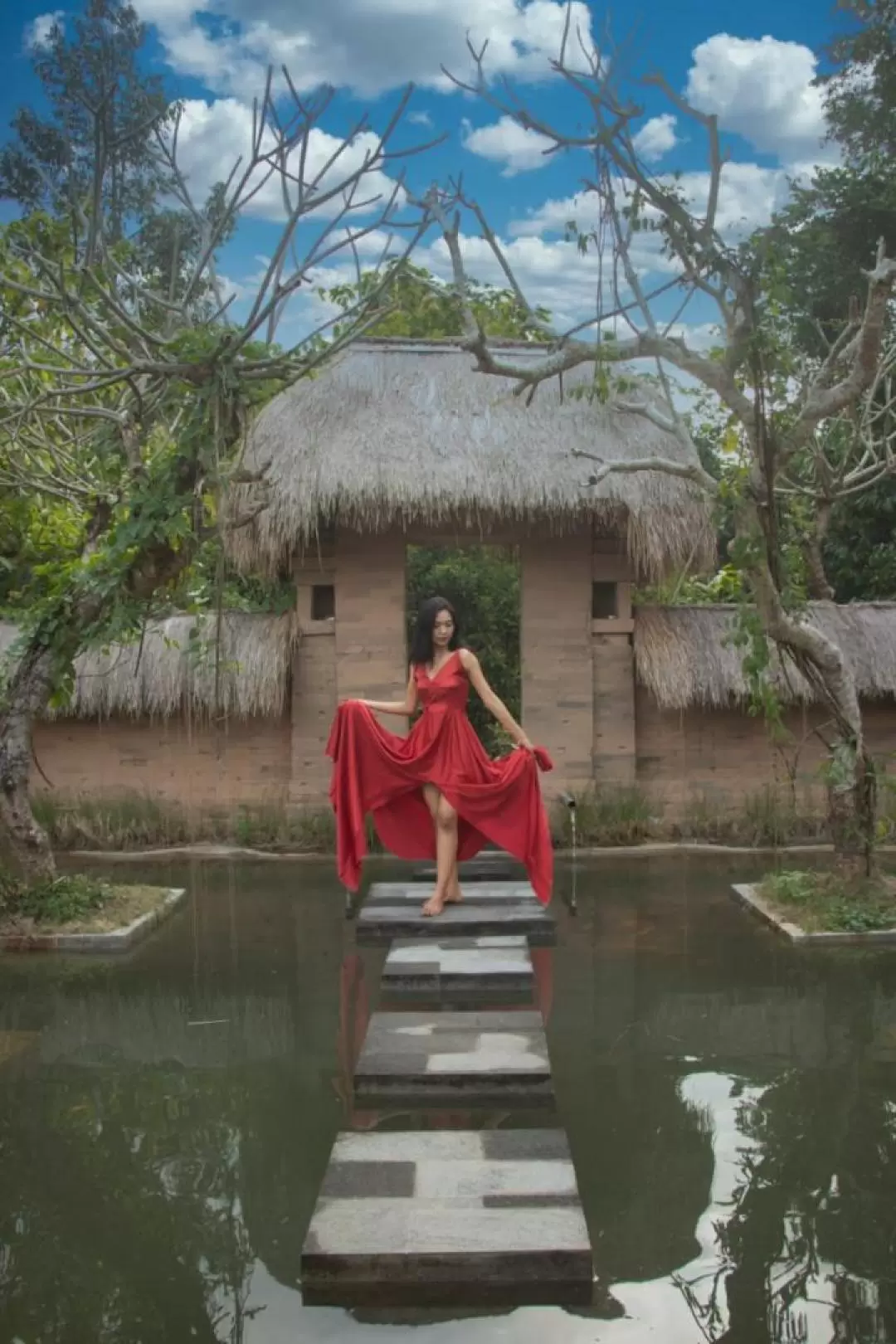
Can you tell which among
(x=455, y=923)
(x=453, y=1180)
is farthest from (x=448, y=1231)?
(x=455, y=923)

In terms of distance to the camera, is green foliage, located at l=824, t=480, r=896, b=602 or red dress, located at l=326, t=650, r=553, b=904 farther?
green foliage, located at l=824, t=480, r=896, b=602

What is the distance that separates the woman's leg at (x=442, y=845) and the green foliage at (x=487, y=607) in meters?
6.15

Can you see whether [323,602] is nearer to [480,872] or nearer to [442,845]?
[480,872]

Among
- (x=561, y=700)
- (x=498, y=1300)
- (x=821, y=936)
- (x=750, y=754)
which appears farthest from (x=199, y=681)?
(x=498, y=1300)

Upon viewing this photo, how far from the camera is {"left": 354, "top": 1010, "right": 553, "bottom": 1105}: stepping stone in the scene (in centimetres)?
431

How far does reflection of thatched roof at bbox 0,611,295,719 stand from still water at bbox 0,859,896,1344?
267cm

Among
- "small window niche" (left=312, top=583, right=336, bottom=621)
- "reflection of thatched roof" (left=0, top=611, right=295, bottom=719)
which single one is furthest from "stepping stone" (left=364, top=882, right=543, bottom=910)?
"small window niche" (left=312, top=583, right=336, bottom=621)

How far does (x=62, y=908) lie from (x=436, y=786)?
215cm

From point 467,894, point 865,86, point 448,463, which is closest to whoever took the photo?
point 467,894

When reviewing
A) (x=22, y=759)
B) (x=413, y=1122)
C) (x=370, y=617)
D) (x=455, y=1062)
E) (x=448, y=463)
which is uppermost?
(x=448, y=463)

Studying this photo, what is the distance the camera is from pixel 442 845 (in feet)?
21.8

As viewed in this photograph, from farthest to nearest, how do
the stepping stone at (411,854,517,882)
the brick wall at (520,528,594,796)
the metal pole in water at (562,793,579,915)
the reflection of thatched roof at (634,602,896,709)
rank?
the brick wall at (520,528,594,796), the reflection of thatched roof at (634,602,896,709), the stepping stone at (411,854,517,882), the metal pole in water at (562,793,579,915)

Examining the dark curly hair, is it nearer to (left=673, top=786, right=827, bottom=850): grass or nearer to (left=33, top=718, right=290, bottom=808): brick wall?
(left=33, top=718, right=290, bottom=808): brick wall

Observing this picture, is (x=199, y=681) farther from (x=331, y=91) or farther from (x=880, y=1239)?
(x=880, y=1239)
